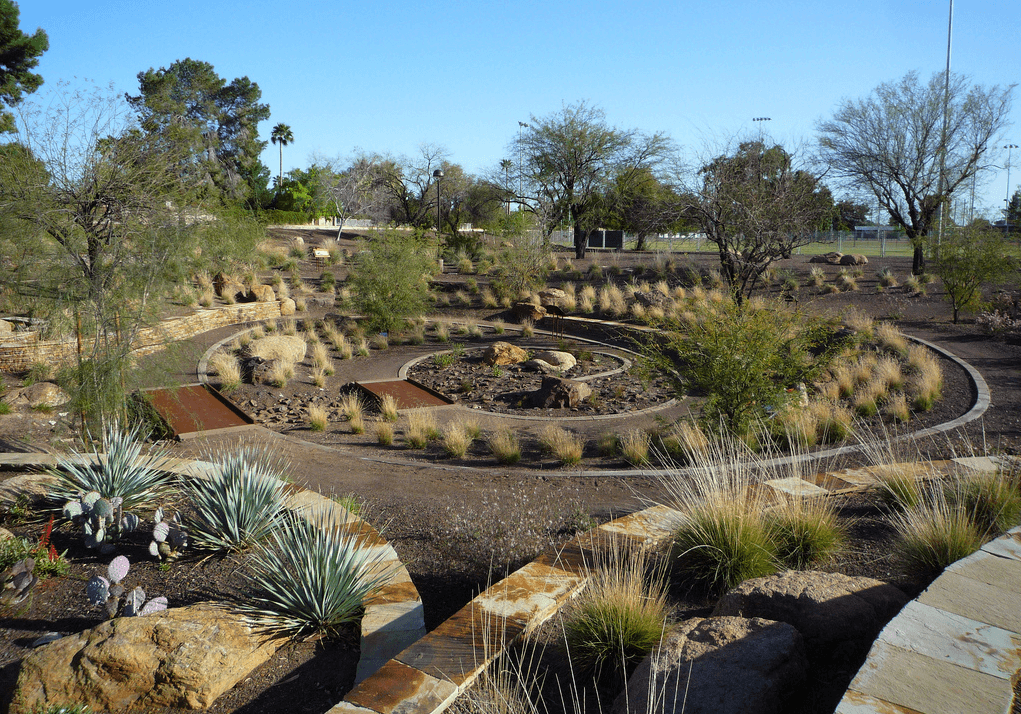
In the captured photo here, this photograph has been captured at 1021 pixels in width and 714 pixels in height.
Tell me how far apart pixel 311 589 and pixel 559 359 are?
13.6 m

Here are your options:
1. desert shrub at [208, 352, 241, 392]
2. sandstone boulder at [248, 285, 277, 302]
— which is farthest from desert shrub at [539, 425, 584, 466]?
sandstone boulder at [248, 285, 277, 302]

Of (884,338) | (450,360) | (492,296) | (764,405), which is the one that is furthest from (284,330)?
(884,338)

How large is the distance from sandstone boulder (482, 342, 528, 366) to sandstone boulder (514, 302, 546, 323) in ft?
17.1

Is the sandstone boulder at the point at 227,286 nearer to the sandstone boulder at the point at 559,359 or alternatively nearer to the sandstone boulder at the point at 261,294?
the sandstone boulder at the point at 261,294

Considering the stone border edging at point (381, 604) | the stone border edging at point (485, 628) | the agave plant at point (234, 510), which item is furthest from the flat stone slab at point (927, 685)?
the agave plant at point (234, 510)

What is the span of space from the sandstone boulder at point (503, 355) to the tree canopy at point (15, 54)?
2061cm

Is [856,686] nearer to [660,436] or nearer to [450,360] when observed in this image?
[660,436]

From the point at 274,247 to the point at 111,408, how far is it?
29221 millimetres

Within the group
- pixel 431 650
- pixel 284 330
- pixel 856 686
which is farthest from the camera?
pixel 284 330

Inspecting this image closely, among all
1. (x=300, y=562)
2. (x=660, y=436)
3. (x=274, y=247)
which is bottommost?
(x=660, y=436)

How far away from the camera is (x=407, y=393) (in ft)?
49.8

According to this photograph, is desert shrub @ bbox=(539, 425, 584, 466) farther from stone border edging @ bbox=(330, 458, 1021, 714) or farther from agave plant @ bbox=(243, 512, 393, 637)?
agave plant @ bbox=(243, 512, 393, 637)

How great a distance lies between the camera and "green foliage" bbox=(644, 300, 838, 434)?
970 centimetres

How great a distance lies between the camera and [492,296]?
88.6ft
